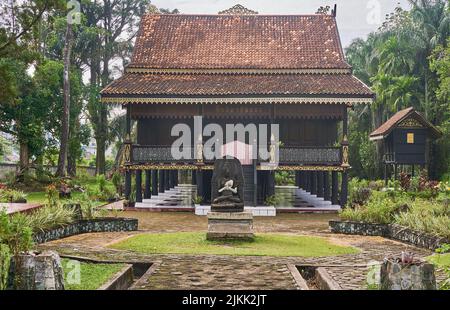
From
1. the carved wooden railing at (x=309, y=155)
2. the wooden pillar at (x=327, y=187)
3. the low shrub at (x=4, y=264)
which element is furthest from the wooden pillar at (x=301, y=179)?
the low shrub at (x=4, y=264)

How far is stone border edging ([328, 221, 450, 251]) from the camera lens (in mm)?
12938

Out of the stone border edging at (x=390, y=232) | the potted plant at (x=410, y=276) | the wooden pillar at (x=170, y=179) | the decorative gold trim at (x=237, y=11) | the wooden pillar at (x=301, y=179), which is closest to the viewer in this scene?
the potted plant at (x=410, y=276)

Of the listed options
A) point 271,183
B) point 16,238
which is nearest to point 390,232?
point 271,183

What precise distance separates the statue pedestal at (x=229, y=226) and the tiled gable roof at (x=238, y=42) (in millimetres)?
14111

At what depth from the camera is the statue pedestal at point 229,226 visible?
13.9 meters

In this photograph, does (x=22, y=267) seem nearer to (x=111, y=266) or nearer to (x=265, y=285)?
(x=111, y=266)

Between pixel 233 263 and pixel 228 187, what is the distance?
4058 mm

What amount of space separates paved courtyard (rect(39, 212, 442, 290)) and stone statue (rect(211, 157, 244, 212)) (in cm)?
278

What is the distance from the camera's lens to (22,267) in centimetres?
696

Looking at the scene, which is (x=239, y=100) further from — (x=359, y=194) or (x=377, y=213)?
(x=377, y=213)

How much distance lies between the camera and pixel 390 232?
51.3 ft

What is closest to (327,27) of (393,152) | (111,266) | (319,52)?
(319,52)

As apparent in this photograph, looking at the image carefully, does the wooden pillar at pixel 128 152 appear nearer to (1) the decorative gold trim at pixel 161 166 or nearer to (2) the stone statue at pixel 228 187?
(1) the decorative gold trim at pixel 161 166
